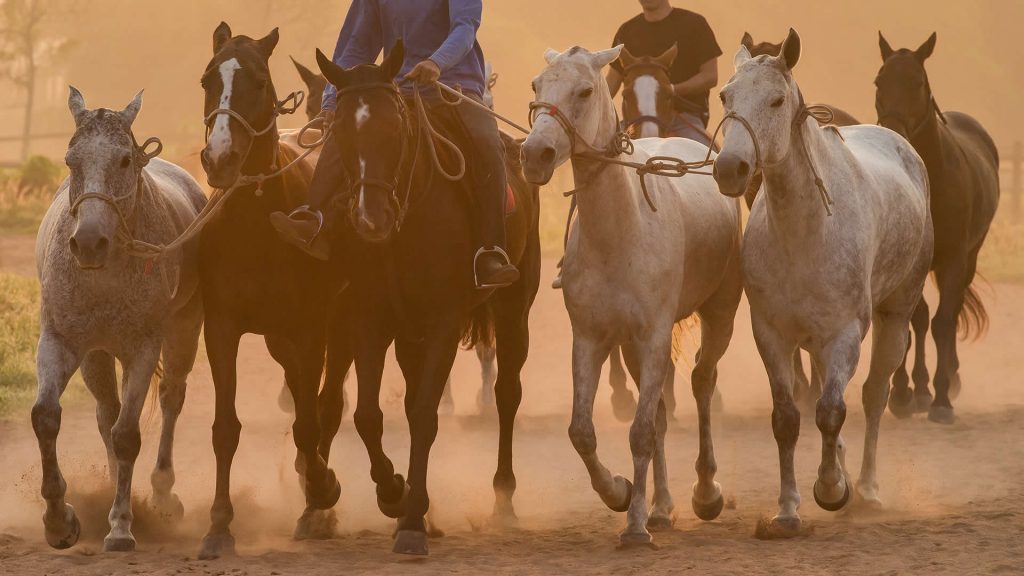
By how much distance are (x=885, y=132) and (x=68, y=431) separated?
6.47m

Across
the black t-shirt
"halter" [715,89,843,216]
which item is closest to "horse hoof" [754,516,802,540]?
"halter" [715,89,843,216]

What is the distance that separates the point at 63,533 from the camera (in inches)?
270

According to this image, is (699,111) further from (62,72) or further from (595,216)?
(62,72)

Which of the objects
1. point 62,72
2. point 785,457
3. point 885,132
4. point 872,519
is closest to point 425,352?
point 785,457

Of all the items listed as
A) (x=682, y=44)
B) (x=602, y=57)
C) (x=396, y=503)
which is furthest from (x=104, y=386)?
(x=682, y=44)

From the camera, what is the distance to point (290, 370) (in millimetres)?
8016

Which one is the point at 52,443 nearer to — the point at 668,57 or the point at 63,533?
the point at 63,533

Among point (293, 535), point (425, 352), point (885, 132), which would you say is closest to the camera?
point (425, 352)

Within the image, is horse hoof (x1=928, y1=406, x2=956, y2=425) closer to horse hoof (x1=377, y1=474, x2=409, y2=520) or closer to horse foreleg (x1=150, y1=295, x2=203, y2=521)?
horse hoof (x1=377, y1=474, x2=409, y2=520)

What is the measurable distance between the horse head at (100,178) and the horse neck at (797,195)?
308cm

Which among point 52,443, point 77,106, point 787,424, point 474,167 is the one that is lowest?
point 52,443

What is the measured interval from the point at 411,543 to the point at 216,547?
918 millimetres

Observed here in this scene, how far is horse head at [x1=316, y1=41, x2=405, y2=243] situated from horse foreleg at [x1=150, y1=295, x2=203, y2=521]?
185 centimetres

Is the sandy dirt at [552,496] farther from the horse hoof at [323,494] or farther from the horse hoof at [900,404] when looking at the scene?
the horse hoof at [323,494]
